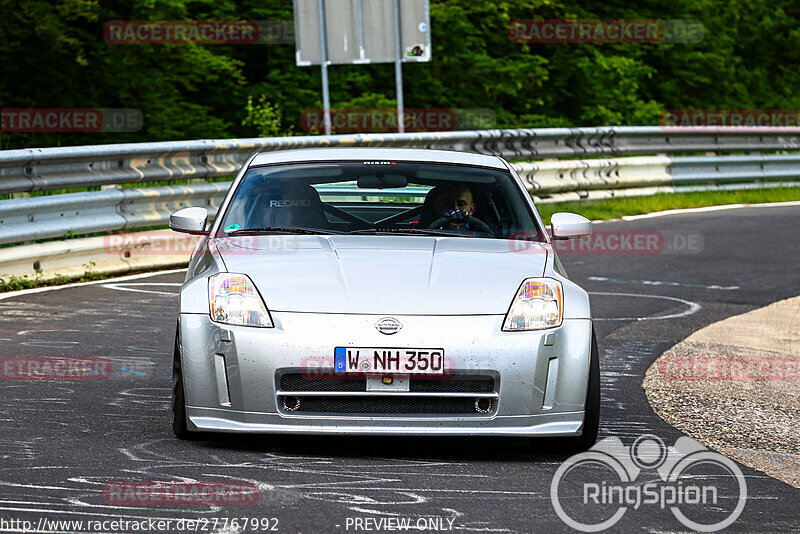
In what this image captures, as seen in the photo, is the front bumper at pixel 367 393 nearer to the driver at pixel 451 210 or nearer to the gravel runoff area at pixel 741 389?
the gravel runoff area at pixel 741 389

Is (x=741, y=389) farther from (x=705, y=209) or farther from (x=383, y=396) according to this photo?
(x=705, y=209)

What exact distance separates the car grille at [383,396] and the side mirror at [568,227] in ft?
4.94

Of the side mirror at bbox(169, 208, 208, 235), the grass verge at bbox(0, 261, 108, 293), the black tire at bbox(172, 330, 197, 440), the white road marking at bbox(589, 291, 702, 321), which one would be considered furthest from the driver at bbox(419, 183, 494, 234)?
the grass verge at bbox(0, 261, 108, 293)

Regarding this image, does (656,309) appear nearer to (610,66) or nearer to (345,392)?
Answer: (345,392)

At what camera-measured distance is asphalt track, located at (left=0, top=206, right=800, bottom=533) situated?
15.1 feet

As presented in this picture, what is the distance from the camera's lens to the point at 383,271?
19.4 feet

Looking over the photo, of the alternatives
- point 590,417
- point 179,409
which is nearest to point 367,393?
point 179,409

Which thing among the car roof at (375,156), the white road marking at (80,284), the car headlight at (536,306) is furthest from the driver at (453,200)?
the white road marking at (80,284)

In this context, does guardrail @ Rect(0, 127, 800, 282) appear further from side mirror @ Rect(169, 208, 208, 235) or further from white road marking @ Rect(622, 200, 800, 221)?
side mirror @ Rect(169, 208, 208, 235)

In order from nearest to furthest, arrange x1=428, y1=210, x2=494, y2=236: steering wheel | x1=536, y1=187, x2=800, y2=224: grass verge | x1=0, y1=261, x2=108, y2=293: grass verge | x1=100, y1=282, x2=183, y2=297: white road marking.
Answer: x1=428, y1=210, x2=494, y2=236: steering wheel
x1=0, y1=261, x2=108, y2=293: grass verge
x1=100, y1=282, x2=183, y2=297: white road marking
x1=536, y1=187, x2=800, y2=224: grass verge

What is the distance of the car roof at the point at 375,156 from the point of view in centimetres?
717

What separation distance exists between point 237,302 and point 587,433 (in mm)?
1558

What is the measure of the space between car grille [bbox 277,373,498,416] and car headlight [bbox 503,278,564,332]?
28cm

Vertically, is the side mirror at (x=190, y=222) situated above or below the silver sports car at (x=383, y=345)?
above
